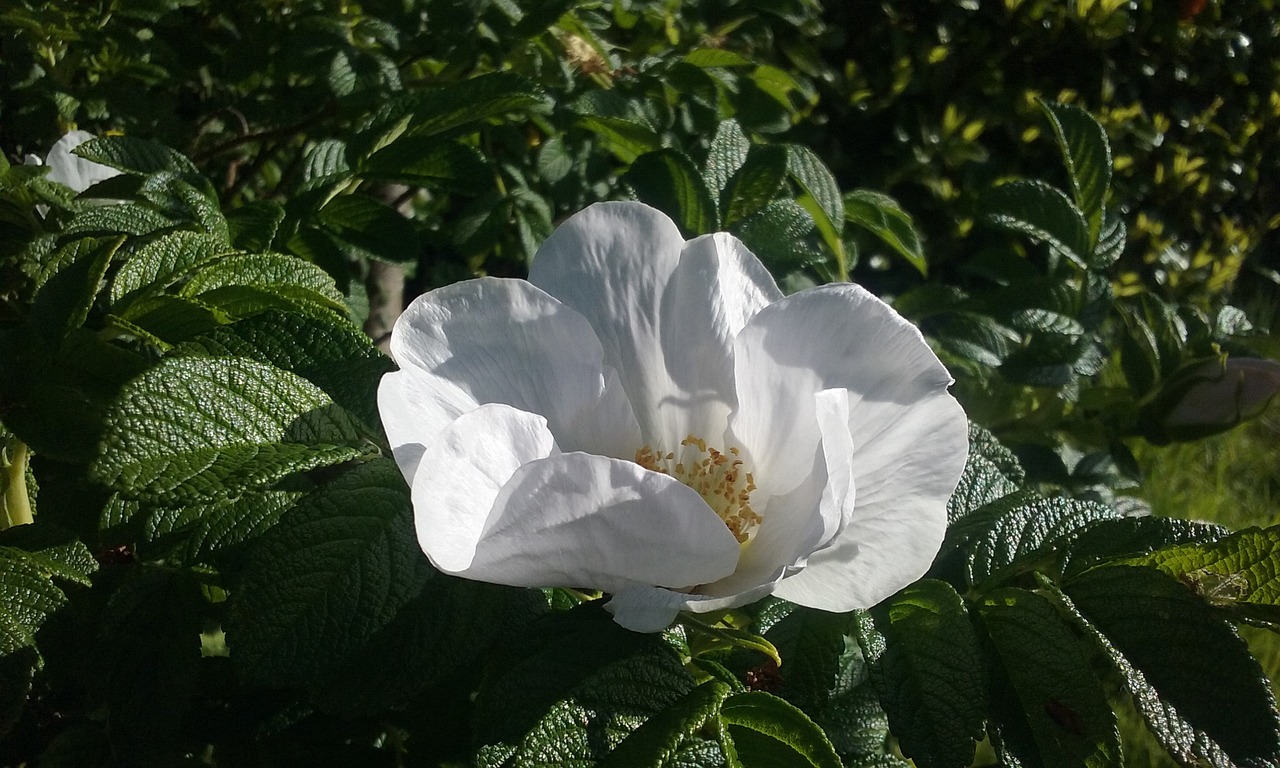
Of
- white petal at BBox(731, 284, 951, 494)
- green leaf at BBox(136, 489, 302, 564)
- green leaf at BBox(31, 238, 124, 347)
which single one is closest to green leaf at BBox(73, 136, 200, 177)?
green leaf at BBox(31, 238, 124, 347)

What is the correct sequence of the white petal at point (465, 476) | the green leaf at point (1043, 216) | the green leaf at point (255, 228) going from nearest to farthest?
the white petal at point (465, 476), the green leaf at point (255, 228), the green leaf at point (1043, 216)

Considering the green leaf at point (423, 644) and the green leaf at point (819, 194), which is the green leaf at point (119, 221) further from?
the green leaf at point (819, 194)

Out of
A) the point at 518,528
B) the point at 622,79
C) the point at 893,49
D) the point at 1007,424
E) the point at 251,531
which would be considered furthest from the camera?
the point at 893,49

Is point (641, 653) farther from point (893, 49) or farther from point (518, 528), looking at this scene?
point (893, 49)

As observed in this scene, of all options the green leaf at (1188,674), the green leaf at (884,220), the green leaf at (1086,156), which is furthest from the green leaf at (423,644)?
the green leaf at (1086,156)

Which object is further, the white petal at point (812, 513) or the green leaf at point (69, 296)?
the green leaf at point (69, 296)

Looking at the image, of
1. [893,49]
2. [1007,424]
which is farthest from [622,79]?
[893,49]
